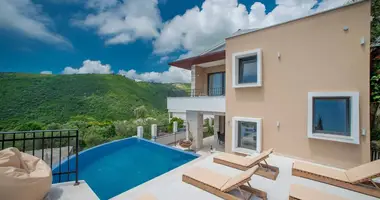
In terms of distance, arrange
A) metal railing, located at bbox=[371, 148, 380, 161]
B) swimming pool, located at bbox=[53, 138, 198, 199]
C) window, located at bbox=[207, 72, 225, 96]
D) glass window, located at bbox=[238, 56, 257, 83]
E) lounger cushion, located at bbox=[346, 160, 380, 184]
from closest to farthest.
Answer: lounger cushion, located at bbox=[346, 160, 380, 184]
metal railing, located at bbox=[371, 148, 380, 161]
swimming pool, located at bbox=[53, 138, 198, 199]
glass window, located at bbox=[238, 56, 257, 83]
window, located at bbox=[207, 72, 225, 96]

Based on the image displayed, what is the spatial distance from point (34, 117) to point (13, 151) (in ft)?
98.0

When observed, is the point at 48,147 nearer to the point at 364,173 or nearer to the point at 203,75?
the point at 203,75

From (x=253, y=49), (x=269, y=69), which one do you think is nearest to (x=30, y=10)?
(x=253, y=49)

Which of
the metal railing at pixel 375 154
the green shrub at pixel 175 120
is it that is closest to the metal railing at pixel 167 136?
the green shrub at pixel 175 120

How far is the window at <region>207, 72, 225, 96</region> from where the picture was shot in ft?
41.7

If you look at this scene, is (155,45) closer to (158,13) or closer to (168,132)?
(158,13)

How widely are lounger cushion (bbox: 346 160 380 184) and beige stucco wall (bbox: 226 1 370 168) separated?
1.63m

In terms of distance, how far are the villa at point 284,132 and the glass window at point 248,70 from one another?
0.05 meters

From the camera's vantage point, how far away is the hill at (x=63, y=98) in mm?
24406

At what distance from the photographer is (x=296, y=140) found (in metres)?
6.95

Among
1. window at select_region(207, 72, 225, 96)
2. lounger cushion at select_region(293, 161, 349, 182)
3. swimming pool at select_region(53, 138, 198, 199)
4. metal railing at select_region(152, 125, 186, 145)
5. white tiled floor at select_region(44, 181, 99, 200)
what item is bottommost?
swimming pool at select_region(53, 138, 198, 199)

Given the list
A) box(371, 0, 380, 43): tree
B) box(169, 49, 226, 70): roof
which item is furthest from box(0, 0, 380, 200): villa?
box(371, 0, 380, 43): tree

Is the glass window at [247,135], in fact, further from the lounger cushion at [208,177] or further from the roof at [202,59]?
the roof at [202,59]

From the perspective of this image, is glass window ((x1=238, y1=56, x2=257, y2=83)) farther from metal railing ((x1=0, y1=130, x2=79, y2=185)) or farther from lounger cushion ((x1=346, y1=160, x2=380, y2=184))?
metal railing ((x1=0, y1=130, x2=79, y2=185))
